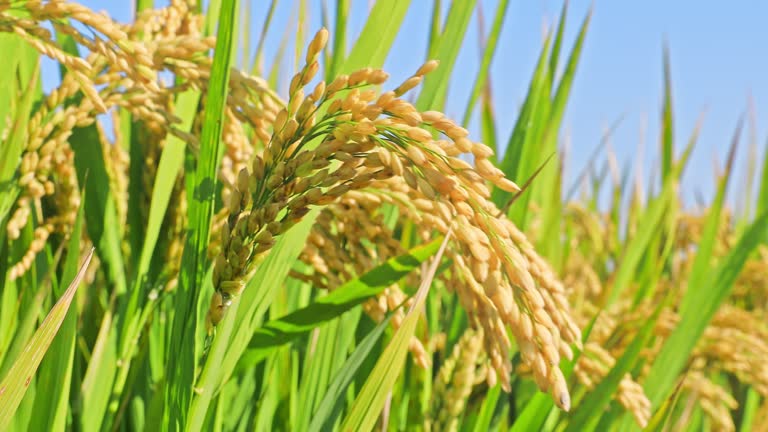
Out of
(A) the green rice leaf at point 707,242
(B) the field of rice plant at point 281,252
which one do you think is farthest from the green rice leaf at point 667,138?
(B) the field of rice plant at point 281,252

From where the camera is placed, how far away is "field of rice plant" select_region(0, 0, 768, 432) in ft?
2.89

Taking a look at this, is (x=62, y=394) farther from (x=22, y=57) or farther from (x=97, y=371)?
(x=22, y=57)

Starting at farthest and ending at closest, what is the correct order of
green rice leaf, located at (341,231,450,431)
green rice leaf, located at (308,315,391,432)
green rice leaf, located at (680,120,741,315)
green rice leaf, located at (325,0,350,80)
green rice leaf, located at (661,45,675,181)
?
green rice leaf, located at (661,45,675,181)
green rice leaf, located at (680,120,741,315)
green rice leaf, located at (325,0,350,80)
green rice leaf, located at (308,315,391,432)
green rice leaf, located at (341,231,450,431)

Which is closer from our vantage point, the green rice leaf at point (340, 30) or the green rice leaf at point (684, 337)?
the green rice leaf at point (340, 30)

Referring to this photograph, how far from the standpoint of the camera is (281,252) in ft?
3.53

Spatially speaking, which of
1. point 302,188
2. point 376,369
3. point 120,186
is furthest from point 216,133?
point 120,186

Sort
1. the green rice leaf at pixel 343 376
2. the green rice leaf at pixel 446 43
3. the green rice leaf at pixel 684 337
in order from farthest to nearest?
the green rice leaf at pixel 684 337 → the green rice leaf at pixel 446 43 → the green rice leaf at pixel 343 376

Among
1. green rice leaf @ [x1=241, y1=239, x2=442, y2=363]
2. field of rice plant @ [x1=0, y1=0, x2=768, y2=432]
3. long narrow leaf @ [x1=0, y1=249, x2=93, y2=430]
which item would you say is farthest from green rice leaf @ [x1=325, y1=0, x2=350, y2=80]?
long narrow leaf @ [x1=0, y1=249, x2=93, y2=430]

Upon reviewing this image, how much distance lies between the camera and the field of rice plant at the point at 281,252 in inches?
34.6

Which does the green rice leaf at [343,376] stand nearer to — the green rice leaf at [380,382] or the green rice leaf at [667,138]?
the green rice leaf at [380,382]

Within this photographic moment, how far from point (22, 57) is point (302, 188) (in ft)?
3.37

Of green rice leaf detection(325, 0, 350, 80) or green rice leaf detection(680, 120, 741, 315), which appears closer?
green rice leaf detection(325, 0, 350, 80)

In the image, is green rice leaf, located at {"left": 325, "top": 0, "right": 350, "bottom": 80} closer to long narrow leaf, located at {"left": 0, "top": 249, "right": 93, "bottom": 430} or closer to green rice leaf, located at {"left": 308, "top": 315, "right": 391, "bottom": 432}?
green rice leaf, located at {"left": 308, "top": 315, "right": 391, "bottom": 432}

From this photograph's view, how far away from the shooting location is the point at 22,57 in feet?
5.34
